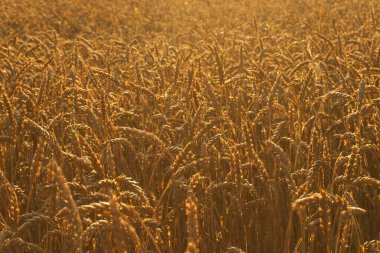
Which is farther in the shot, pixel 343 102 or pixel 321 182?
pixel 343 102

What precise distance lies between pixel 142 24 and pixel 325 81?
270 inches

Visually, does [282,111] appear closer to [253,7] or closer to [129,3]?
[253,7]

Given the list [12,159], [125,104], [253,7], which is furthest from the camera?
[253,7]

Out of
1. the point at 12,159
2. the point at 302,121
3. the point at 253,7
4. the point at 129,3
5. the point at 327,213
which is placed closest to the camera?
the point at 327,213

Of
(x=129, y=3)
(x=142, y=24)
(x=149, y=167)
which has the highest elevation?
(x=129, y=3)

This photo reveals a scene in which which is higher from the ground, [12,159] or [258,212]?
[12,159]

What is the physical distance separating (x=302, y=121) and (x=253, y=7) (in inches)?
315

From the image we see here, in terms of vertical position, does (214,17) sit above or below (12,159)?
above

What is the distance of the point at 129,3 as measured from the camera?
11836 millimetres

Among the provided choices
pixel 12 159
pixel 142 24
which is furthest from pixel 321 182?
pixel 142 24

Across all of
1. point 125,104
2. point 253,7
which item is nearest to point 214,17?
point 253,7

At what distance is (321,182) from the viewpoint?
213 cm

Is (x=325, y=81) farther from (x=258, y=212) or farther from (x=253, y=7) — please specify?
(x=253, y=7)

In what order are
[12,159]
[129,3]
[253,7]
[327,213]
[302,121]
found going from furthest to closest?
1. [129,3]
2. [253,7]
3. [302,121]
4. [12,159]
5. [327,213]
